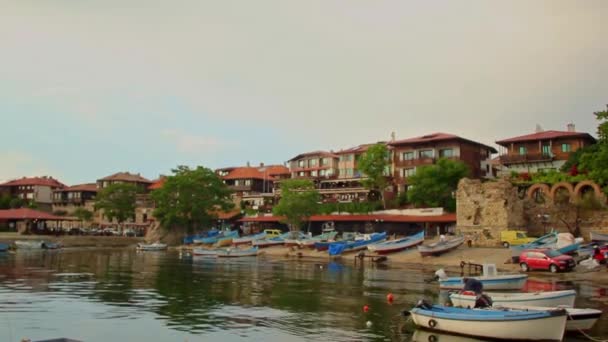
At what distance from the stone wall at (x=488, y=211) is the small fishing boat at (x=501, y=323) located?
42.1 m

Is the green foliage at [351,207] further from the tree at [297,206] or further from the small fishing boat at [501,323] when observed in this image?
the small fishing boat at [501,323]

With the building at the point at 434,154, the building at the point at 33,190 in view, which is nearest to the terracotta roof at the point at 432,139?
the building at the point at 434,154

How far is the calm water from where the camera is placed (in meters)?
20.0

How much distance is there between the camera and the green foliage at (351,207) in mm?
82875

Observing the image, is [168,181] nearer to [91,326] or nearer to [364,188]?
[364,188]

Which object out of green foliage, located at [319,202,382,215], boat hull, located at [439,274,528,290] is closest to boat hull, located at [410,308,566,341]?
boat hull, located at [439,274,528,290]

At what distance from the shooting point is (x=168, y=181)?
92812 mm

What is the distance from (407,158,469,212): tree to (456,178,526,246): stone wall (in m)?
12.6

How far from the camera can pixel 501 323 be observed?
701 inches

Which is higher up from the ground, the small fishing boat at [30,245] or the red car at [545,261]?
the red car at [545,261]

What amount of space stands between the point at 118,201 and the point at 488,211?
243 feet

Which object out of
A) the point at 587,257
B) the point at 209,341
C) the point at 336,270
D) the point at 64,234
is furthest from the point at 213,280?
the point at 64,234

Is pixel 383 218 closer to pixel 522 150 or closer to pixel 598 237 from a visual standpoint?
pixel 522 150

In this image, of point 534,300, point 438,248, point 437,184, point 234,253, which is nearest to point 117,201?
point 234,253
